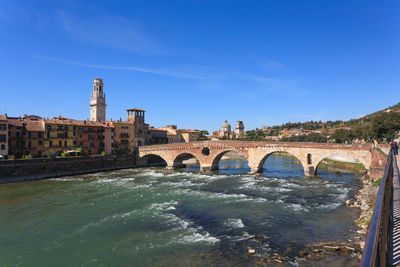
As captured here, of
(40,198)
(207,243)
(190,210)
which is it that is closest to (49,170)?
(40,198)

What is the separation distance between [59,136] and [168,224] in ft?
125

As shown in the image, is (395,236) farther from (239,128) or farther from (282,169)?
(239,128)

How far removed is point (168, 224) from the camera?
56.5 ft

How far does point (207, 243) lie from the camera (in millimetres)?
14094

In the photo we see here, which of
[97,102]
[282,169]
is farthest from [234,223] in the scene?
[97,102]

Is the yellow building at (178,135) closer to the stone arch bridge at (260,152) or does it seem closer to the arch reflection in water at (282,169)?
the stone arch bridge at (260,152)

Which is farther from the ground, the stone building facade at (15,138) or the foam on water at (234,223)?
the stone building facade at (15,138)

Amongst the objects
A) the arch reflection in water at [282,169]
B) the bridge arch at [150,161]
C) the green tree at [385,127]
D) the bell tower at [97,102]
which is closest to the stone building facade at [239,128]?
the bell tower at [97,102]

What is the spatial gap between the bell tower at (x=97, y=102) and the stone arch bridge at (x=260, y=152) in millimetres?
24631

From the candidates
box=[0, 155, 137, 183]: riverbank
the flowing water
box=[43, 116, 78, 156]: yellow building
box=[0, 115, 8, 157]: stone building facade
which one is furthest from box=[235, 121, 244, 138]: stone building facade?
the flowing water

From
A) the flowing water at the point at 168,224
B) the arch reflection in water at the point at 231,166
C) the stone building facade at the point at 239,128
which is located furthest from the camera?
the stone building facade at the point at 239,128

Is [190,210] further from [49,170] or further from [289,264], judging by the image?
[49,170]

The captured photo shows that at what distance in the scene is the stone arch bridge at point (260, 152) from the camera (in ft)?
106

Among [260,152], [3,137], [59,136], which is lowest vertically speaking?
[260,152]
